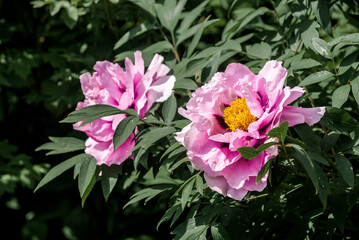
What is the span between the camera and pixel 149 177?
6.21 feet

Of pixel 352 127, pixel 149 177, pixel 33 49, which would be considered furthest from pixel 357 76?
pixel 33 49

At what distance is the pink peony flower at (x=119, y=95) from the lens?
1.31m

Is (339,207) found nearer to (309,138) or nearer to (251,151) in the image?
(309,138)

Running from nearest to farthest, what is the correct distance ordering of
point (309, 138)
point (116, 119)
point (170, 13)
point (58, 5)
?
1. point (309, 138)
2. point (116, 119)
3. point (170, 13)
4. point (58, 5)

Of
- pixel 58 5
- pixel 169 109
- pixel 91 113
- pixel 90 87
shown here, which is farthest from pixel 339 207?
pixel 58 5

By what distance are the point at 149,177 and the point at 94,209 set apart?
0.76 m

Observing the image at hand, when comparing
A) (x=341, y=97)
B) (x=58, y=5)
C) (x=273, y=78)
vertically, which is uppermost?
(x=273, y=78)

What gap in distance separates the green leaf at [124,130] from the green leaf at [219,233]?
281mm

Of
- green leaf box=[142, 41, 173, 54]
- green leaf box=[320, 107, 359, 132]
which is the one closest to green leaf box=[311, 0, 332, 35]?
Answer: green leaf box=[320, 107, 359, 132]

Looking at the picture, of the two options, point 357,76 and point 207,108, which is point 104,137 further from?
point 357,76

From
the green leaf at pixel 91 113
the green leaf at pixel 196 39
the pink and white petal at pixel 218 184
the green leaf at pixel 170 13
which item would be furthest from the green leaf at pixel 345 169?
the green leaf at pixel 170 13

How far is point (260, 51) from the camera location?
1.47m

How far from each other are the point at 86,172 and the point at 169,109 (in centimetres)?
25

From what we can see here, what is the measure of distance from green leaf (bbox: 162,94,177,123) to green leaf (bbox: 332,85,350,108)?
374 mm
